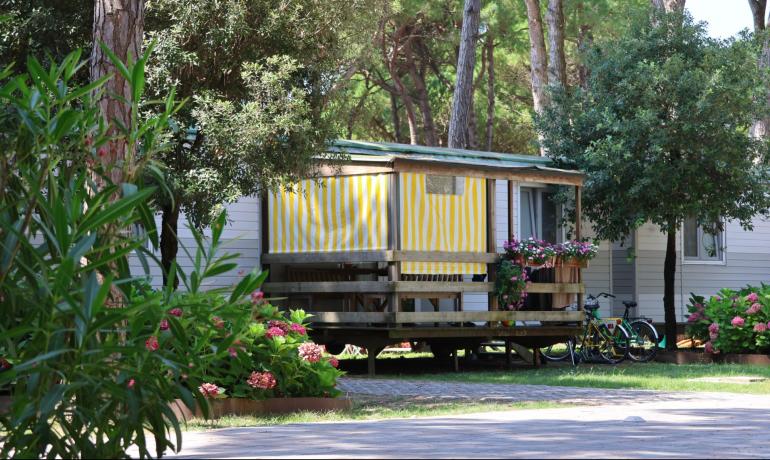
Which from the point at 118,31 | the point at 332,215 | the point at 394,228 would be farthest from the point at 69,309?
the point at 332,215

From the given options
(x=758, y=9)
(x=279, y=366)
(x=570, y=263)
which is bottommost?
(x=279, y=366)

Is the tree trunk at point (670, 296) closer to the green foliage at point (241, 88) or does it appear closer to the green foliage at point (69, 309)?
the green foliage at point (241, 88)

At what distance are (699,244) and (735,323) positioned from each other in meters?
5.70

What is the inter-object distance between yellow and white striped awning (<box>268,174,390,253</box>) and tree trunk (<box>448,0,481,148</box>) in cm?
917

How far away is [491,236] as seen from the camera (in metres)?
16.5

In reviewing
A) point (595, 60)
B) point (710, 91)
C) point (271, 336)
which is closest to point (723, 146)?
point (710, 91)

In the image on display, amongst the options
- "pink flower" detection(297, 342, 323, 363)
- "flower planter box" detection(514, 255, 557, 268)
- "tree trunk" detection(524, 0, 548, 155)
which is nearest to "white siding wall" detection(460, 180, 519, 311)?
"flower planter box" detection(514, 255, 557, 268)

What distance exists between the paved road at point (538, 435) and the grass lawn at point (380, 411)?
50 centimetres

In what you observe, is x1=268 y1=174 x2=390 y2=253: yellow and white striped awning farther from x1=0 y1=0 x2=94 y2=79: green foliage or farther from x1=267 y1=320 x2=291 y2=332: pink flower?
x1=267 y1=320 x2=291 y2=332: pink flower

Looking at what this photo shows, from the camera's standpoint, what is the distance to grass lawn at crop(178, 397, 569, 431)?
9.25m

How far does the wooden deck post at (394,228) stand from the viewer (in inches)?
599

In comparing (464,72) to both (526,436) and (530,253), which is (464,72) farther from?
(526,436)

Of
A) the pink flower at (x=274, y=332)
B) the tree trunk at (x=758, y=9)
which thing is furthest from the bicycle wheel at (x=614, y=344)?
the tree trunk at (x=758, y=9)

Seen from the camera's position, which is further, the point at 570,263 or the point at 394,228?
the point at 570,263
